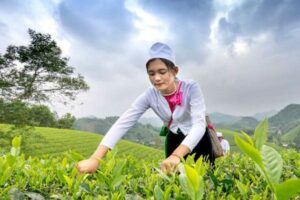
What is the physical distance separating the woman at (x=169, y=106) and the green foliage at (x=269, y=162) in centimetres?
132

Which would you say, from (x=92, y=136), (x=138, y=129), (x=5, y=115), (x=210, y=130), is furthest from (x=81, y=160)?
(x=138, y=129)

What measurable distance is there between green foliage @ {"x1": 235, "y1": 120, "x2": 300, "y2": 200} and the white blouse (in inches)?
58.0

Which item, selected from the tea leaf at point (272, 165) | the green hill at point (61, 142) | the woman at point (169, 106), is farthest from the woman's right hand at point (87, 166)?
the green hill at point (61, 142)

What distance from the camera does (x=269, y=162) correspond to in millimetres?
735

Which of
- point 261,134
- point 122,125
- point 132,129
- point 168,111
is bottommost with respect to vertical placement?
point 261,134

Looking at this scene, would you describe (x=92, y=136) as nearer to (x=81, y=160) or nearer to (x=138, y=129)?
(x=81, y=160)

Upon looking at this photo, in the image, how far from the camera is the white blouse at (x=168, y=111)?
2418mm

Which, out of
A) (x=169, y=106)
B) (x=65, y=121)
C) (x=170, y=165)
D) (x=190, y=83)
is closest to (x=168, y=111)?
(x=169, y=106)

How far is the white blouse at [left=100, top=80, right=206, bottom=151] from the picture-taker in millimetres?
2418

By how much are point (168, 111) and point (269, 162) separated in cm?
204

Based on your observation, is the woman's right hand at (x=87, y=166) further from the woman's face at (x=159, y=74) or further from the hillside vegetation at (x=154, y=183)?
the woman's face at (x=159, y=74)

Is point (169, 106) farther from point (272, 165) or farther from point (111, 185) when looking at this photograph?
point (272, 165)

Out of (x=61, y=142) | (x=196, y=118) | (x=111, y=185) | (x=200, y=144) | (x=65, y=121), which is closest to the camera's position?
(x=111, y=185)

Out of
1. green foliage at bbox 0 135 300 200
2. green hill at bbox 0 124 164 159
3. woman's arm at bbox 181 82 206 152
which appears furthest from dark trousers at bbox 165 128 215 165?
green hill at bbox 0 124 164 159
